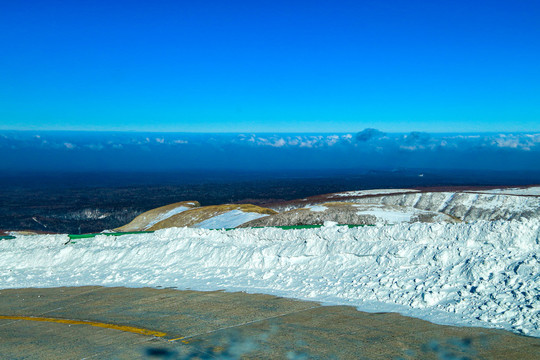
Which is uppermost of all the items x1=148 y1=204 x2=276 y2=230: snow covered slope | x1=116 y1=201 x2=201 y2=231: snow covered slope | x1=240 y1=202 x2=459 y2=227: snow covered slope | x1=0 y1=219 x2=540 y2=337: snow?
x1=0 y1=219 x2=540 y2=337: snow

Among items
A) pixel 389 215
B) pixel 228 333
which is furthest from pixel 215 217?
pixel 228 333

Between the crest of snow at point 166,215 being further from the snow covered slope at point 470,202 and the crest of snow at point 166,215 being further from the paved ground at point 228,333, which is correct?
the paved ground at point 228,333

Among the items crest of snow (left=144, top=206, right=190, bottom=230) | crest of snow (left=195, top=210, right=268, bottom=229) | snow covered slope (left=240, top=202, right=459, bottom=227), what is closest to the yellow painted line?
snow covered slope (left=240, top=202, right=459, bottom=227)

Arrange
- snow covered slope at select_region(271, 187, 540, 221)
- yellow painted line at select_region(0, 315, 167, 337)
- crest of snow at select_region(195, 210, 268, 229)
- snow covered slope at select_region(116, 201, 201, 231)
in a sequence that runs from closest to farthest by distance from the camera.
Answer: yellow painted line at select_region(0, 315, 167, 337), crest of snow at select_region(195, 210, 268, 229), snow covered slope at select_region(271, 187, 540, 221), snow covered slope at select_region(116, 201, 201, 231)

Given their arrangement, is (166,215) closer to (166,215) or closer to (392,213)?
(166,215)

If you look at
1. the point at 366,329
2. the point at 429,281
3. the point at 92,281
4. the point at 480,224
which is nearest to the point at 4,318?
the point at 92,281

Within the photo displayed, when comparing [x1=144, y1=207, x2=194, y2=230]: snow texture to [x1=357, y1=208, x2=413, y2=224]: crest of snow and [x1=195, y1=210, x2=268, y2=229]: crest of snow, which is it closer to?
[x1=195, y1=210, x2=268, y2=229]: crest of snow
